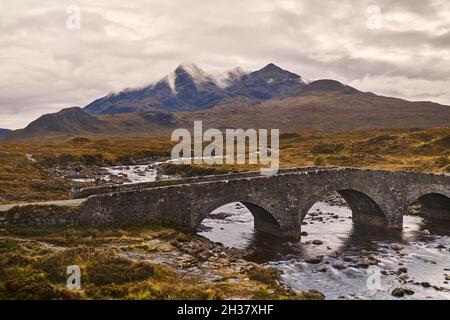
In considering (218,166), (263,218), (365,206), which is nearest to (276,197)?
(263,218)

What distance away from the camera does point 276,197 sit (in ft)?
110

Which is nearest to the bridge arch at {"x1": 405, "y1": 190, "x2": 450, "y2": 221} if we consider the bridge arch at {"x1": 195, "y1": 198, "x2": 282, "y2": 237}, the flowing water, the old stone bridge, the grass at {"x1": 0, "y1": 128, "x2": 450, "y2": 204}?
the old stone bridge

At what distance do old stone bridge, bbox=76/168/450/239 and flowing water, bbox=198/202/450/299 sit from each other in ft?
5.72

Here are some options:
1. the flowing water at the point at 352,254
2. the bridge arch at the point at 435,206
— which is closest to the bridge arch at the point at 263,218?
the flowing water at the point at 352,254

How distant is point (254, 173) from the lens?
3834 cm

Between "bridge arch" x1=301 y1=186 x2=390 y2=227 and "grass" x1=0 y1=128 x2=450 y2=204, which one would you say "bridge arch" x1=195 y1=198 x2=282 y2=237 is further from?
"grass" x1=0 y1=128 x2=450 y2=204

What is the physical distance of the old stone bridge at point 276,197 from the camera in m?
27.6

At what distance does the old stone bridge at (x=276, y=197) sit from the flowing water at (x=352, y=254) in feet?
5.72

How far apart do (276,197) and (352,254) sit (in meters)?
6.66

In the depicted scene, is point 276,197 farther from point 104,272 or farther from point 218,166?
point 218,166

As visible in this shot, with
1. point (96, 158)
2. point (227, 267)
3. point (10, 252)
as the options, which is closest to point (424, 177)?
point (227, 267)

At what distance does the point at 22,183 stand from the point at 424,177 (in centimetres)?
4349
